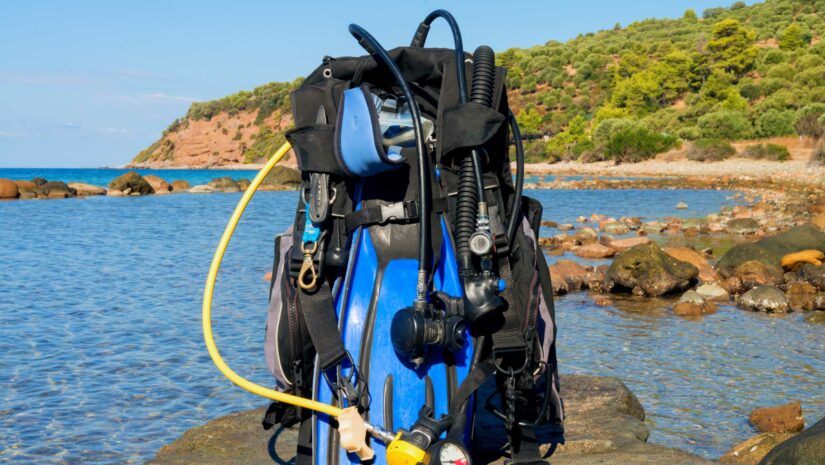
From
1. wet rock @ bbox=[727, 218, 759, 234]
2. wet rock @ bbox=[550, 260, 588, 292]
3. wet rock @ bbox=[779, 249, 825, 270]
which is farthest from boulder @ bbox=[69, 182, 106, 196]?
wet rock @ bbox=[779, 249, 825, 270]

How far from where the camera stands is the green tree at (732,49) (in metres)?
81.3

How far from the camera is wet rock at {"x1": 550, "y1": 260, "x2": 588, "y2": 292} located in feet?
41.7

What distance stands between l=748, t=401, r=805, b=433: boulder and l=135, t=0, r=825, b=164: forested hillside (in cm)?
4830

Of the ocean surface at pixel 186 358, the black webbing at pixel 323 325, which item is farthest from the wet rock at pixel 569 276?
the black webbing at pixel 323 325

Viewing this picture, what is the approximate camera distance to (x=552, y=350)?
169 inches

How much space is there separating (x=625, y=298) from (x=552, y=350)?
26.5 feet

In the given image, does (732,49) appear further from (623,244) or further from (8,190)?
(623,244)

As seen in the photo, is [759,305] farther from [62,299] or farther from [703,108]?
[703,108]

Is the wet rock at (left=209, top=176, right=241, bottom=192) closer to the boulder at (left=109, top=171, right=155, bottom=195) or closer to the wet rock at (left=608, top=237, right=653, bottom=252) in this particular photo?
the boulder at (left=109, top=171, right=155, bottom=195)

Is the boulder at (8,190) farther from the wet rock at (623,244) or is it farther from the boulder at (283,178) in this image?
the wet rock at (623,244)

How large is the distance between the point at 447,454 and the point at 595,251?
13745 millimetres

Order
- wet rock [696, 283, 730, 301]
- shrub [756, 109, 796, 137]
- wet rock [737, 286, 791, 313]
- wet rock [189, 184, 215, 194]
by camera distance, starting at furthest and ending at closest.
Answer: shrub [756, 109, 796, 137]
wet rock [189, 184, 215, 194]
wet rock [696, 283, 730, 301]
wet rock [737, 286, 791, 313]

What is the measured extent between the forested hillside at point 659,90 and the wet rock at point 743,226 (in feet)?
106

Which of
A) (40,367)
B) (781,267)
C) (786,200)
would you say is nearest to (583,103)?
(786,200)
